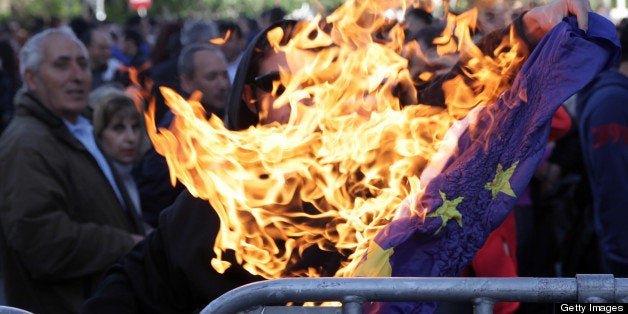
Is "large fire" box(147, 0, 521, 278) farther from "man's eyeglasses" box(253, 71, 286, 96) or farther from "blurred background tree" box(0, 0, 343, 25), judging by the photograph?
"blurred background tree" box(0, 0, 343, 25)

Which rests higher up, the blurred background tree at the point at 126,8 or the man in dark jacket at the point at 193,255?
the man in dark jacket at the point at 193,255

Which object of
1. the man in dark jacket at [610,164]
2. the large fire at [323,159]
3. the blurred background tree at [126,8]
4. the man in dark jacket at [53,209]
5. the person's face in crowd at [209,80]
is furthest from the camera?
the blurred background tree at [126,8]

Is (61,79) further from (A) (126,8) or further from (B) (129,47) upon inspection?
(A) (126,8)

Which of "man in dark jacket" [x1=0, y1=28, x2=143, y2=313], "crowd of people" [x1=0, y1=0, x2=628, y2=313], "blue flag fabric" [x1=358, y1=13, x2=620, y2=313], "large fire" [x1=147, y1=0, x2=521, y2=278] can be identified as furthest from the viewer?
"man in dark jacket" [x1=0, y1=28, x2=143, y2=313]

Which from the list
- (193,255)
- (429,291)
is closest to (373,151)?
(193,255)

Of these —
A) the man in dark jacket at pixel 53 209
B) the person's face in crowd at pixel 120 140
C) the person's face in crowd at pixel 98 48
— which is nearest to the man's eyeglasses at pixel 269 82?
the man in dark jacket at pixel 53 209

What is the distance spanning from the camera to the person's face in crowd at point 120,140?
214 inches

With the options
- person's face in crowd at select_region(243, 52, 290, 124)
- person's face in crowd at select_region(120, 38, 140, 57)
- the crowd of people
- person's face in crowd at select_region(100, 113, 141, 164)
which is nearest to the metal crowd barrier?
the crowd of people

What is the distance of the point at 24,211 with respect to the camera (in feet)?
13.8

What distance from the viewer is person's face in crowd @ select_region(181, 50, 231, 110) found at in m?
6.02

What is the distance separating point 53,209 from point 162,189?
Result: 3.36 ft

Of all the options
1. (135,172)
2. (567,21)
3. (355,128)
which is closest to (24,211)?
(135,172)

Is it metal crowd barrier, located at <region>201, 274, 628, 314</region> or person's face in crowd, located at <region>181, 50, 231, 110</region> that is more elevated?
metal crowd barrier, located at <region>201, 274, 628, 314</region>

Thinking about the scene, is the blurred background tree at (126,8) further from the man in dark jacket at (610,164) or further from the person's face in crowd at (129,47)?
the man in dark jacket at (610,164)
